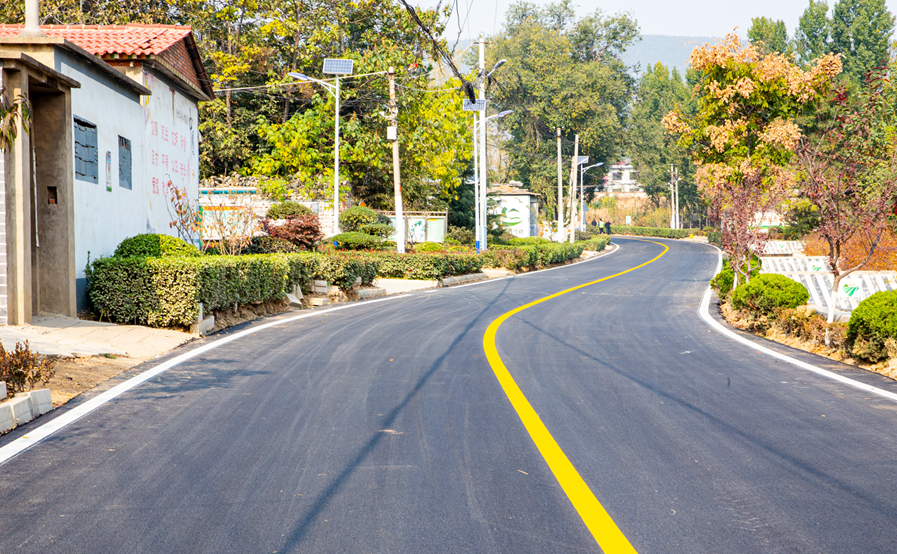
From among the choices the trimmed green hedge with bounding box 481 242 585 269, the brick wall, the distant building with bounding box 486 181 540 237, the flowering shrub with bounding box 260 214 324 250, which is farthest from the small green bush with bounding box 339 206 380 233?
the distant building with bounding box 486 181 540 237

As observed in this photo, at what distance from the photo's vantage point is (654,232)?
84688mm

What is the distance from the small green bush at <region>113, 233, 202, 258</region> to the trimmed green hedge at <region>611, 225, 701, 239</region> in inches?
2808

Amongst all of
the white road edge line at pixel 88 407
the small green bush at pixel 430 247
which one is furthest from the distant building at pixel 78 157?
the small green bush at pixel 430 247

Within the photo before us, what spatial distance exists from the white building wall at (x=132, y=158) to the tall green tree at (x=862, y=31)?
60.1 m

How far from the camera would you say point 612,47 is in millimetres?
82688

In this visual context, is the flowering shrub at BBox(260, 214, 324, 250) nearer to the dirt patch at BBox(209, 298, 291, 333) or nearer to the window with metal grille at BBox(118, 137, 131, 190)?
the dirt patch at BBox(209, 298, 291, 333)

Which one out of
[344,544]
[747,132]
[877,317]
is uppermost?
[747,132]

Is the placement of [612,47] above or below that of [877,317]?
above

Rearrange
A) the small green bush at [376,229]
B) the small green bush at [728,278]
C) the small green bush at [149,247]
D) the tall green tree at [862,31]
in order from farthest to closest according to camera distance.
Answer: the tall green tree at [862,31] → the small green bush at [376,229] → the small green bush at [728,278] → the small green bush at [149,247]

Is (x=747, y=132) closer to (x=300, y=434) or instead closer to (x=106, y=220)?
(x=106, y=220)

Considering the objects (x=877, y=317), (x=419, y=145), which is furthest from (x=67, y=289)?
(x=419, y=145)

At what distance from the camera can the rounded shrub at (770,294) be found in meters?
12.8

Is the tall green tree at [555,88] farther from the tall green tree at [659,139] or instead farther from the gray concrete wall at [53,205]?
the gray concrete wall at [53,205]

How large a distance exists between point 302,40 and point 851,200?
32550mm
